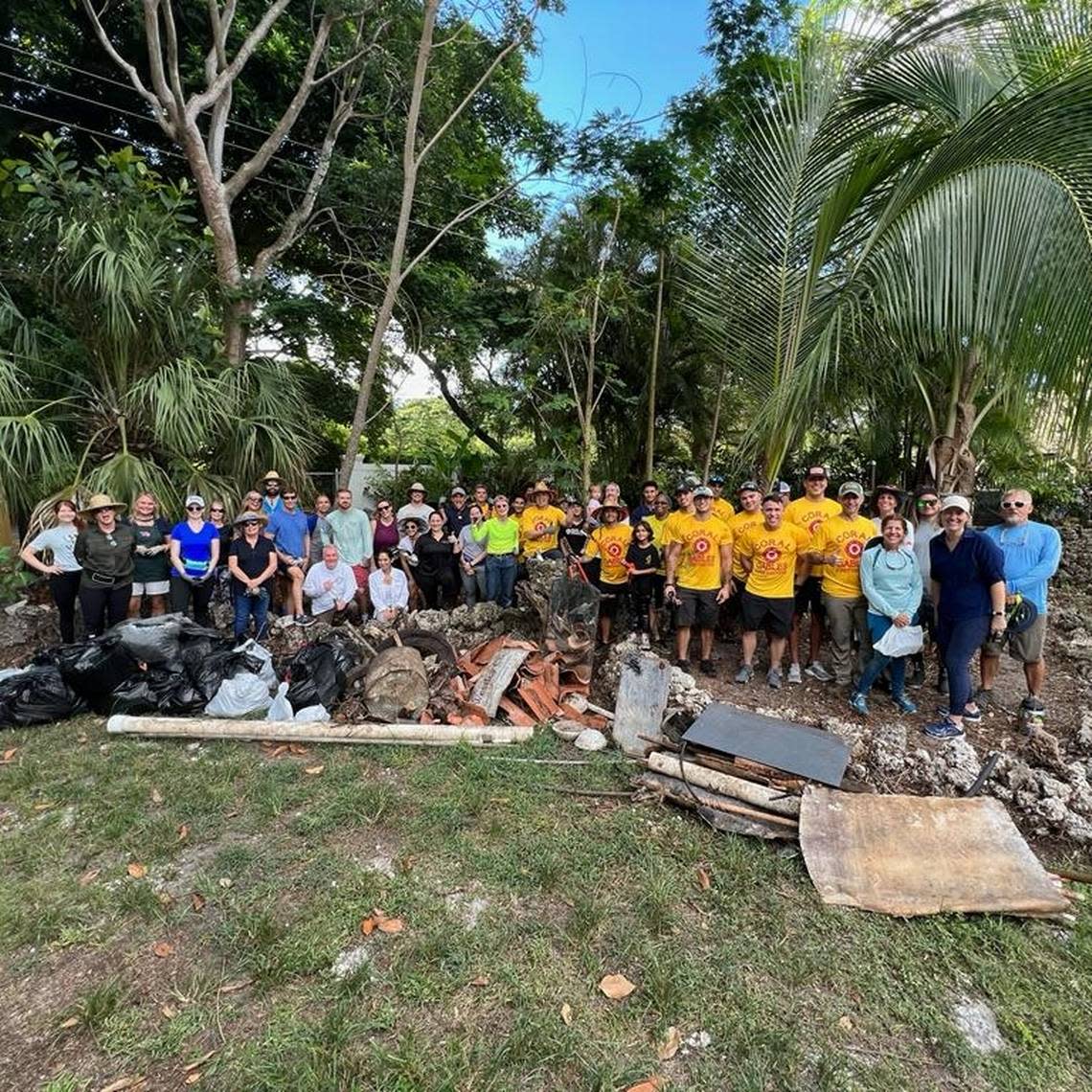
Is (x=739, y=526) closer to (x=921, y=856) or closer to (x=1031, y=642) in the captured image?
(x=1031, y=642)

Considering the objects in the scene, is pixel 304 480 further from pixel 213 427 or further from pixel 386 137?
pixel 386 137

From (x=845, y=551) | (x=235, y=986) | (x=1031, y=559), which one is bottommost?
(x=235, y=986)

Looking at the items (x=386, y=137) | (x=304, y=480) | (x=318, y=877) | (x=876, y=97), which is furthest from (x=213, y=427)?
(x=876, y=97)

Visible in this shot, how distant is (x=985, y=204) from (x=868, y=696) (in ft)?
11.5

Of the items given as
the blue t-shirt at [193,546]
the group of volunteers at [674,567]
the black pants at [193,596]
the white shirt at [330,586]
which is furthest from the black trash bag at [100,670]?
the white shirt at [330,586]

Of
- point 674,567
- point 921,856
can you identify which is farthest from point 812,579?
point 921,856

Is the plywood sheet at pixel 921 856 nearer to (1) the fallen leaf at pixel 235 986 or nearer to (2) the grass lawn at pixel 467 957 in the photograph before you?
(2) the grass lawn at pixel 467 957

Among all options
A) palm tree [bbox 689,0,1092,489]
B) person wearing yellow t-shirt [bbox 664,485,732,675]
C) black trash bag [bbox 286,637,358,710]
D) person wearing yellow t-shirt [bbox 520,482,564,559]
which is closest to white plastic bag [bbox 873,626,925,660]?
person wearing yellow t-shirt [bbox 664,485,732,675]

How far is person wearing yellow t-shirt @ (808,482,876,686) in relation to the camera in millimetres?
4762

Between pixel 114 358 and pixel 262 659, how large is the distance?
4.11 m

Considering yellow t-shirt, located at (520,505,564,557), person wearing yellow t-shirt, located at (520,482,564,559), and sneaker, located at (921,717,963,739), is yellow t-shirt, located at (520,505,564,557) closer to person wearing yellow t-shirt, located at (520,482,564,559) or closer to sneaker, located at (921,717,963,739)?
person wearing yellow t-shirt, located at (520,482,564,559)

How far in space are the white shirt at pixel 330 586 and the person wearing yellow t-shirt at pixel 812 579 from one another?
4.31 metres

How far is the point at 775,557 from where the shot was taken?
16.3ft

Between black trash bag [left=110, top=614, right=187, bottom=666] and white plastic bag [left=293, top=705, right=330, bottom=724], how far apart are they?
120 centimetres
